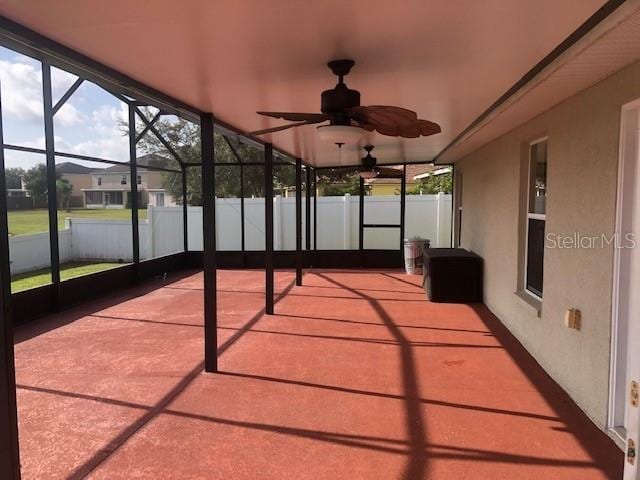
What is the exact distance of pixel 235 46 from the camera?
240cm

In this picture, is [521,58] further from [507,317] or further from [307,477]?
[507,317]

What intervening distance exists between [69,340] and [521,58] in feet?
16.0

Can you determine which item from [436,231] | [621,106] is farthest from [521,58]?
[436,231]

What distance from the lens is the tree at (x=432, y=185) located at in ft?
52.1

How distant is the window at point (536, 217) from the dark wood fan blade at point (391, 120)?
193 centimetres

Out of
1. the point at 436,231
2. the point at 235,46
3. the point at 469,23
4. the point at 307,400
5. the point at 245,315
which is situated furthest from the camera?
the point at 436,231

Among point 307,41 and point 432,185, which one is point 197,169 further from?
point 307,41

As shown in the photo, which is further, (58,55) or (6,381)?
(58,55)

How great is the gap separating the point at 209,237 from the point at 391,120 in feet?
6.72

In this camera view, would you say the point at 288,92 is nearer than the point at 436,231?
Yes

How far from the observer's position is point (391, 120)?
270 centimetres

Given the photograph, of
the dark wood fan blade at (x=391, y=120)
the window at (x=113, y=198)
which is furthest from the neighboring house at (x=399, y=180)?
the window at (x=113, y=198)

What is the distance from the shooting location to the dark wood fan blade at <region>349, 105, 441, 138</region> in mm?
2570

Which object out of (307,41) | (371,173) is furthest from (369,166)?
(307,41)
